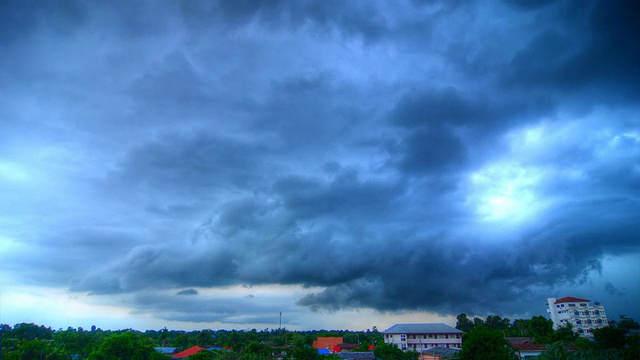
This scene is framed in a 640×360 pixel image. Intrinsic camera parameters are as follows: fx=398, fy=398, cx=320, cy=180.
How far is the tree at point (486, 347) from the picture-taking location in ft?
178

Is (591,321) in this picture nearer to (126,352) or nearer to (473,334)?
(473,334)

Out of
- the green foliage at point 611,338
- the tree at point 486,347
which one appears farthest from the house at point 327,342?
the tree at point 486,347

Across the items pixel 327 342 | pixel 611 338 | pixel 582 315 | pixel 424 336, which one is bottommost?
pixel 327 342

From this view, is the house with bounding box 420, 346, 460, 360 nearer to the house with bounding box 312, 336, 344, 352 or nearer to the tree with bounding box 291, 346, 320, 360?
the house with bounding box 312, 336, 344, 352

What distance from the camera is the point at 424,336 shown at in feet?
386

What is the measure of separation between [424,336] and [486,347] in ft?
221

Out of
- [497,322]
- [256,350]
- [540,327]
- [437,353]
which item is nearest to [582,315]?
[497,322]

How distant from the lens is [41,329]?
136 metres

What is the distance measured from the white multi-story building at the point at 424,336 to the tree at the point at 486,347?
59.7 metres

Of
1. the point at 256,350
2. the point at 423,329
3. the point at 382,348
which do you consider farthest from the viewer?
the point at 423,329

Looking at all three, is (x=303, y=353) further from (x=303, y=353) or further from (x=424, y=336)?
(x=424, y=336)

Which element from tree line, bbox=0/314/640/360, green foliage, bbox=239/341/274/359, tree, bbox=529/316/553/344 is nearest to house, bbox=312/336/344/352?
tree line, bbox=0/314/640/360

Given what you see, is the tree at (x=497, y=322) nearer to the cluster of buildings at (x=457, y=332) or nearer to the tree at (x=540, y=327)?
the cluster of buildings at (x=457, y=332)

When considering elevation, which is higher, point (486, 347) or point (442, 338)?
point (442, 338)
